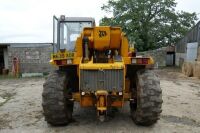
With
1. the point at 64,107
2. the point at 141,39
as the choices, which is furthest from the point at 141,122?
the point at 141,39

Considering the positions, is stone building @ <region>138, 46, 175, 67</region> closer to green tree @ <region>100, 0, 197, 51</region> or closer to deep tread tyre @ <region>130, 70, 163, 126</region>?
green tree @ <region>100, 0, 197, 51</region>

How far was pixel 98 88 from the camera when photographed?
7.74m

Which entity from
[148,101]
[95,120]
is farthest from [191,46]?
[148,101]

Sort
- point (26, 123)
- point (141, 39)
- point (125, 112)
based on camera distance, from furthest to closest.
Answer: point (141, 39), point (125, 112), point (26, 123)

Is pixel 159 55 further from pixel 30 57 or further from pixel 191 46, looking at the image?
pixel 30 57

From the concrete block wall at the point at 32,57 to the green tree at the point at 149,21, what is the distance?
14.3 m

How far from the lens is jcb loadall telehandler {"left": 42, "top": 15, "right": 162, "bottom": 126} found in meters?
7.73

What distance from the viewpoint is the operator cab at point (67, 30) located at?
11.0m

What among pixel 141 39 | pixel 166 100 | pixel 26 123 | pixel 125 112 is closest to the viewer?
pixel 26 123

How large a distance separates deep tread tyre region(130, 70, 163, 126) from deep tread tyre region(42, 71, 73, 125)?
157 centimetres

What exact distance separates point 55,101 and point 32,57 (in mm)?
18575

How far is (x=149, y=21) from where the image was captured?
3934cm

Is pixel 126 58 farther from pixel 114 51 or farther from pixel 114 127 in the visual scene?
pixel 114 127

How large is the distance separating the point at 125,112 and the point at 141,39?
99.1 feet
